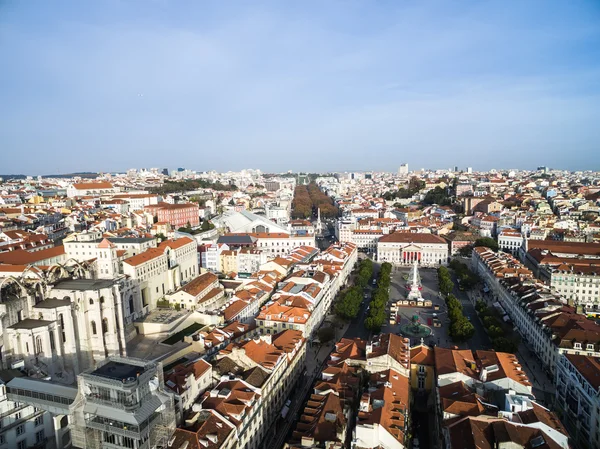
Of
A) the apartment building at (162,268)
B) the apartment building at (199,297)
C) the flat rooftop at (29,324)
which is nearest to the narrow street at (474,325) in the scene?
the apartment building at (199,297)

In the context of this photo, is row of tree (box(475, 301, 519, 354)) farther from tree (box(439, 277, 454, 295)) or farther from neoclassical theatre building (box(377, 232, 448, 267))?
neoclassical theatre building (box(377, 232, 448, 267))

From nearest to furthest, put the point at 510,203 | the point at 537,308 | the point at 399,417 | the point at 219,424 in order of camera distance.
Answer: the point at 219,424 < the point at 399,417 < the point at 537,308 < the point at 510,203

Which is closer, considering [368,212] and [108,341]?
[108,341]

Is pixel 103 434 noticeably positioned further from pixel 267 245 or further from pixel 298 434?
pixel 267 245

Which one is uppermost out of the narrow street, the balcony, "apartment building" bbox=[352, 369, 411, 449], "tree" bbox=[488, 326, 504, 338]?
the balcony

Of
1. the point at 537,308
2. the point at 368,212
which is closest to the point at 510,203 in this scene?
the point at 368,212

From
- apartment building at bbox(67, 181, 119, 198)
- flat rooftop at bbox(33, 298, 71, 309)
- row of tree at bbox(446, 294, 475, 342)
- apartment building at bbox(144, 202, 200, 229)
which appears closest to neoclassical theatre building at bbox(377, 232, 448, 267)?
row of tree at bbox(446, 294, 475, 342)

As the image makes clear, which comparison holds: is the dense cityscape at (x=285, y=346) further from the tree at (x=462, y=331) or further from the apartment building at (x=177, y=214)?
the apartment building at (x=177, y=214)
